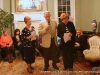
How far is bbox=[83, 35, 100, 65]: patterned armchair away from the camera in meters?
5.08

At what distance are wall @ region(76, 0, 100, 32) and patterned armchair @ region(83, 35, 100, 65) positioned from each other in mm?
1070

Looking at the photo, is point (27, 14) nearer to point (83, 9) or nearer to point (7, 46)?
point (7, 46)

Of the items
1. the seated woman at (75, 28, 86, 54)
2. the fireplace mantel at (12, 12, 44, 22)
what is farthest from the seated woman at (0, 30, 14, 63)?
the seated woman at (75, 28, 86, 54)

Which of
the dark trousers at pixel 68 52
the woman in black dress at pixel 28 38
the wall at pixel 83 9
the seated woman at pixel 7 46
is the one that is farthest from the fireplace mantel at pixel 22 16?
the dark trousers at pixel 68 52

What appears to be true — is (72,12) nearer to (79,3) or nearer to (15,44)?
(79,3)

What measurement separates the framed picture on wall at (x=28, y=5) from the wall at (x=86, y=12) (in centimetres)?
166

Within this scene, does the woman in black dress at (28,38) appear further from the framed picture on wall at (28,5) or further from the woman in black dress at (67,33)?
the framed picture on wall at (28,5)

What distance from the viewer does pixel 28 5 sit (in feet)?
23.9

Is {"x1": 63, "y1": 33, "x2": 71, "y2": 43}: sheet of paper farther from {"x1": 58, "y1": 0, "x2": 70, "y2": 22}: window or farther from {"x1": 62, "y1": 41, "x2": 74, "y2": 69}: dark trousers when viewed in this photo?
{"x1": 58, "y1": 0, "x2": 70, "y2": 22}: window

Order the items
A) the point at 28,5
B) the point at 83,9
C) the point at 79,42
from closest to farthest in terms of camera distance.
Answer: the point at 79,42 < the point at 28,5 < the point at 83,9

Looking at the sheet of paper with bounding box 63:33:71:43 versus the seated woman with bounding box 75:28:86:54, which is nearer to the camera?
the sheet of paper with bounding box 63:33:71:43

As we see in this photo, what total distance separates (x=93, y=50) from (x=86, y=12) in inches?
97.0

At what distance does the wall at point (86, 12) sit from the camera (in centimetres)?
655

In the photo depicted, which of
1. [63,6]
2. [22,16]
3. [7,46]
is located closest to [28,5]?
[22,16]
